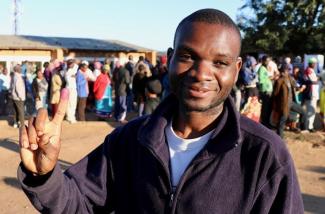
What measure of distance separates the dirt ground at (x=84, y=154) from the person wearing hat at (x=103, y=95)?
2.09 feet

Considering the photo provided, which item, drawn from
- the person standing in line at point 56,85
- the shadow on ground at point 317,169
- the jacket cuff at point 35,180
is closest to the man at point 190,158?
the jacket cuff at point 35,180

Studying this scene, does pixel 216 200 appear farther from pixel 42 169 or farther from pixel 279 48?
pixel 279 48

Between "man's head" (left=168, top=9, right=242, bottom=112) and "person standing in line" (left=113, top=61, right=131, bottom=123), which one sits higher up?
"man's head" (left=168, top=9, right=242, bottom=112)

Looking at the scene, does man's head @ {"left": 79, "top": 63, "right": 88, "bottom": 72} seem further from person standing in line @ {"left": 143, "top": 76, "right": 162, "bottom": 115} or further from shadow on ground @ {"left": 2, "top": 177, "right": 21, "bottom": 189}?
shadow on ground @ {"left": 2, "top": 177, "right": 21, "bottom": 189}

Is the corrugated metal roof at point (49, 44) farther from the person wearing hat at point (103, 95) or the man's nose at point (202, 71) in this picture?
the man's nose at point (202, 71)

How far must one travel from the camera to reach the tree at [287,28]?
2606cm

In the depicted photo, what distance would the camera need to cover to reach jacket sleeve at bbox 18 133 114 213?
5.63ft

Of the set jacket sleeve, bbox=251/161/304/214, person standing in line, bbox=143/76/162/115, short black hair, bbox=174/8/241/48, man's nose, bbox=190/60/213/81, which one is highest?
short black hair, bbox=174/8/241/48

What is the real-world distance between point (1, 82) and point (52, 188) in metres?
14.8

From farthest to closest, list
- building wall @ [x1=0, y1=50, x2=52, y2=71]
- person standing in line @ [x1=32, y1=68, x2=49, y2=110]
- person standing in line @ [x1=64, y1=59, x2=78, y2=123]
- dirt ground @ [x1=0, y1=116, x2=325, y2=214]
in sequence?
building wall @ [x1=0, y1=50, x2=52, y2=71] < person standing in line @ [x1=32, y1=68, x2=49, y2=110] < person standing in line @ [x1=64, y1=59, x2=78, y2=123] < dirt ground @ [x1=0, y1=116, x2=325, y2=214]

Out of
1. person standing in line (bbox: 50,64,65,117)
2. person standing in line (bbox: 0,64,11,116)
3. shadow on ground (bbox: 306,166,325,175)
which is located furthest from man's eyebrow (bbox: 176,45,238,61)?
person standing in line (bbox: 0,64,11,116)

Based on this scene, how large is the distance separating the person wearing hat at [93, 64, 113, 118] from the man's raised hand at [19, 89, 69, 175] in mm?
11511

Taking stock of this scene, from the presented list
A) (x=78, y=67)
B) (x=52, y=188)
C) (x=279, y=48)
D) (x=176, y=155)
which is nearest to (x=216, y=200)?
(x=176, y=155)

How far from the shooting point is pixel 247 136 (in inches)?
68.8
